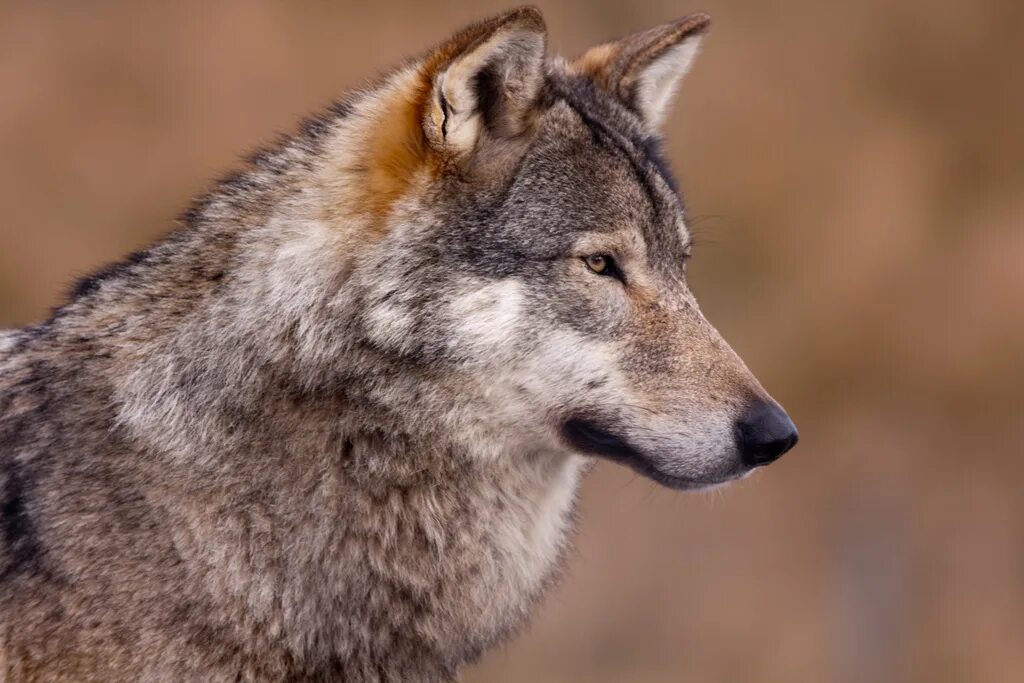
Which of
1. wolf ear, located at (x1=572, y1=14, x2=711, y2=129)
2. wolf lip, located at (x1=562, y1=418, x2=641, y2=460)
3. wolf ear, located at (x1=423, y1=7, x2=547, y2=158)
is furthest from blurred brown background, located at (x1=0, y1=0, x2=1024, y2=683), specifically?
wolf ear, located at (x1=423, y1=7, x2=547, y2=158)

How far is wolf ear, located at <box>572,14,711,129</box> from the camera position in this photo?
420 cm

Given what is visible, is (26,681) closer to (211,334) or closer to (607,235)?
(211,334)

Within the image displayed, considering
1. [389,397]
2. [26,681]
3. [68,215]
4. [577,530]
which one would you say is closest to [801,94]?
[68,215]

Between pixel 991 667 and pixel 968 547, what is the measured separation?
92 cm

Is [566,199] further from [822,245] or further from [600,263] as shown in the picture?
[822,245]

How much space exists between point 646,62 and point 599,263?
3.04ft

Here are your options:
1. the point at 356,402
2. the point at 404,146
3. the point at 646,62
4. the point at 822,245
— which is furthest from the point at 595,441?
the point at 822,245

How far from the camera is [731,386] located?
11.6 ft

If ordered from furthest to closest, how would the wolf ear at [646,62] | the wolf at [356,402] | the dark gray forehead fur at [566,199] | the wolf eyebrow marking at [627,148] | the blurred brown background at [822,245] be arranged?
the blurred brown background at [822,245] → the wolf ear at [646,62] → the wolf eyebrow marking at [627,148] → the dark gray forehead fur at [566,199] → the wolf at [356,402]

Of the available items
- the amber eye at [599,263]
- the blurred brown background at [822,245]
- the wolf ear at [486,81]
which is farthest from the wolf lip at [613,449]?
the blurred brown background at [822,245]

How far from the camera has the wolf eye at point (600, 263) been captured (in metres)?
3.61

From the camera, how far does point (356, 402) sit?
3502 mm

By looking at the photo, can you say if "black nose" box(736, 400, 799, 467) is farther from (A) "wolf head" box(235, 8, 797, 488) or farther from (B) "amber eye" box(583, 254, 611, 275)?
(B) "amber eye" box(583, 254, 611, 275)

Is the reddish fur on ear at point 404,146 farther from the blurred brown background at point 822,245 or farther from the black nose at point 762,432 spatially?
the blurred brown background at point 822,245
